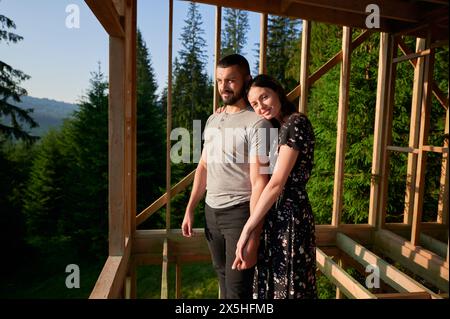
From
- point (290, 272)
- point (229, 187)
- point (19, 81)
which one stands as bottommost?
point (290, 272)

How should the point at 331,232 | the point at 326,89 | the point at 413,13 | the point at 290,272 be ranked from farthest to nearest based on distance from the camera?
the point at 326,89
the point at 331,232
the point at 413,13
the point at 290,272

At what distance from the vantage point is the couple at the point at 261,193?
1411 mm

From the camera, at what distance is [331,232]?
2943 millimetres

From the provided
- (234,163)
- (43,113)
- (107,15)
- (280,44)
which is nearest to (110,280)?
(234,163)

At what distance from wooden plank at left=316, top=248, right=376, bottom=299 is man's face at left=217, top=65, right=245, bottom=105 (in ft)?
3.75

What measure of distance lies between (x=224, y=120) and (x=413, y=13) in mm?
1400

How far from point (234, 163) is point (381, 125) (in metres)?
1.90

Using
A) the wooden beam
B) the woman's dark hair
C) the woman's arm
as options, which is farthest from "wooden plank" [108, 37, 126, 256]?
the wooden beam

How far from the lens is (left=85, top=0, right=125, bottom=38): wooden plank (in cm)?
153

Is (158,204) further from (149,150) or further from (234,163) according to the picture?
(149,150)

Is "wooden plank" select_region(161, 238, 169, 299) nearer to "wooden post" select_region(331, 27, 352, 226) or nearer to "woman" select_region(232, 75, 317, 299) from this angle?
"woman" select_region(232, 75, 317, 299)

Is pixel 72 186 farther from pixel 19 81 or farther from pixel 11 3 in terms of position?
pixel 11 3

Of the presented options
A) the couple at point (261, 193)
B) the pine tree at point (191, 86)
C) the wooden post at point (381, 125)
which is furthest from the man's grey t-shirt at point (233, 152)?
the pine tree at point (191, 86)

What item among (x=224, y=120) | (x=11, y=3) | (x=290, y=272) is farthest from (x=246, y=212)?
(x=11, y=3)
